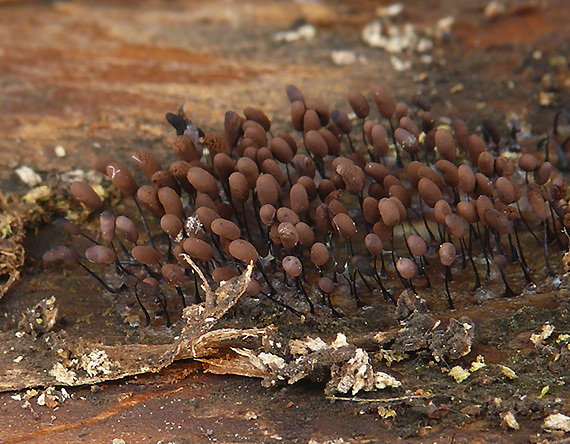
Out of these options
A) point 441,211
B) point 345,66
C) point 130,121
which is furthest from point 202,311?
point 345,66

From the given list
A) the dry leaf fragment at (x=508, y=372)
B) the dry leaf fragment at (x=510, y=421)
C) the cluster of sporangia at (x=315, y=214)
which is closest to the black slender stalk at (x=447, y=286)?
the cluster of sporangia at (x=315, y=214)

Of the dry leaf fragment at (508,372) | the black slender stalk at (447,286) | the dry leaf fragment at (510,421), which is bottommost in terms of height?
the dry leaf fragment at (510,421)

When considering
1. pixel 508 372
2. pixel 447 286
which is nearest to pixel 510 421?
pixel 508 372

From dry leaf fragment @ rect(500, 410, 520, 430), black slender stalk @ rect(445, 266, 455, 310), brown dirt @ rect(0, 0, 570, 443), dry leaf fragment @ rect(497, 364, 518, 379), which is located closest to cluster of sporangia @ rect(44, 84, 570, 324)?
black slender stalk @ rect(445, 266, 455, 310)

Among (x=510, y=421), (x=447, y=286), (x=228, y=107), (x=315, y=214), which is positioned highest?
(x=228, y=107)

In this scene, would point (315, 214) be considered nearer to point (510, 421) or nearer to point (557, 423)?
point (510, 421)

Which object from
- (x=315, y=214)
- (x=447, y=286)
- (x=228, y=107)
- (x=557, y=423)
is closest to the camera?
(x=557, y=423)

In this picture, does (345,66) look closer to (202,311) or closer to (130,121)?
(130,121)

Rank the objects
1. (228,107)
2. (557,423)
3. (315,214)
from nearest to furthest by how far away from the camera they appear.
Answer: (557,423) → (315,214) → (228,107)

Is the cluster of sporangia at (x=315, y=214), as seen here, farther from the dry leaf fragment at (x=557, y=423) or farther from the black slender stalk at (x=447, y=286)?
the dry leaf fragment at (x=557, y=423)
